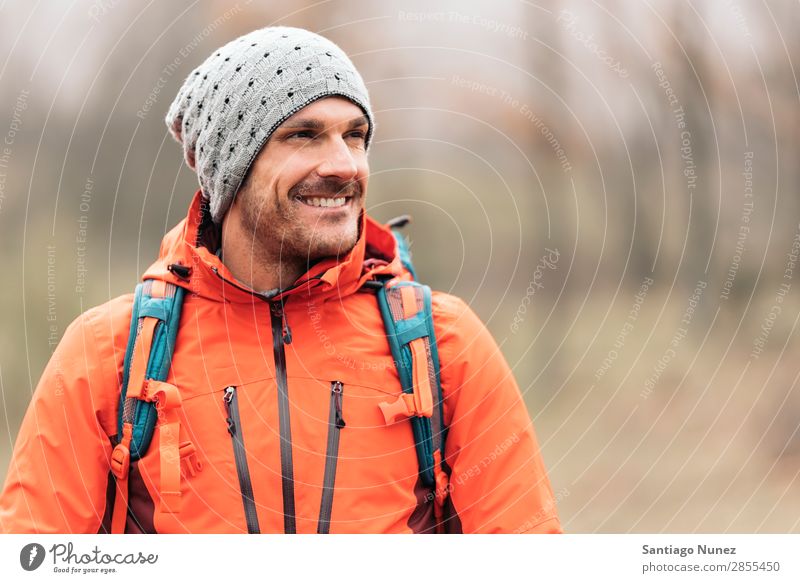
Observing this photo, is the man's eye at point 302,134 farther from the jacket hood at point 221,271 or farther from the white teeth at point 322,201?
the jacket hood at point 221,271

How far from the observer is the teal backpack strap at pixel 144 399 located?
8.40 ft

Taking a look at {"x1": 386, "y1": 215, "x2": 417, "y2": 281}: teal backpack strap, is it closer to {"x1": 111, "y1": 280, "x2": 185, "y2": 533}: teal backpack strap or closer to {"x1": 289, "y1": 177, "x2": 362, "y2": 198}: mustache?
{"x1": 289, "y1": 177, "x2": 362, "y2": 198}: mustache

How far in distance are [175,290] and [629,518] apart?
5484 mm

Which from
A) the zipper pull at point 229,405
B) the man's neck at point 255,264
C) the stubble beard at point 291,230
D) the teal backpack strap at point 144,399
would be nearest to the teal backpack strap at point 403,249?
the stubble beard at point 291,230

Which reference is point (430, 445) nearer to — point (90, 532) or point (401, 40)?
point (90, 532)

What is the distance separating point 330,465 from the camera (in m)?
2.63

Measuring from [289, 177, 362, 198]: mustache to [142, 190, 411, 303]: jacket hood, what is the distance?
0.19m

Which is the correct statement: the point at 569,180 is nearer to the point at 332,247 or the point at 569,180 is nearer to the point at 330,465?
the point at 332,247

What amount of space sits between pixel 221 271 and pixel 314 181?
463mm

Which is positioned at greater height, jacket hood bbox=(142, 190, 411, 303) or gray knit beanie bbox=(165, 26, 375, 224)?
gray knit beanie bbox=(165, 26, 375, 224)

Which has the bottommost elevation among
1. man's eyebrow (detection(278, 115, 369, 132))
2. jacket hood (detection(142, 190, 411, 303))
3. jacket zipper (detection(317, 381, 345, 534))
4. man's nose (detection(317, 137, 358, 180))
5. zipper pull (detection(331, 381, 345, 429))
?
jacket zipper (detection(317, 381, 345, 534))

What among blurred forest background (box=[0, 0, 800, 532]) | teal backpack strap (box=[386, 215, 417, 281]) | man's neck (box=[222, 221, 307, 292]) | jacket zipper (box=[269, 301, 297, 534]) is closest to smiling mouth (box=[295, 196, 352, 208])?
man's neck (box=[222, 221, 307, 292])

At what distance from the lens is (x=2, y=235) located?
18.7 ft

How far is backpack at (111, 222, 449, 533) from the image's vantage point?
2.57 meters
